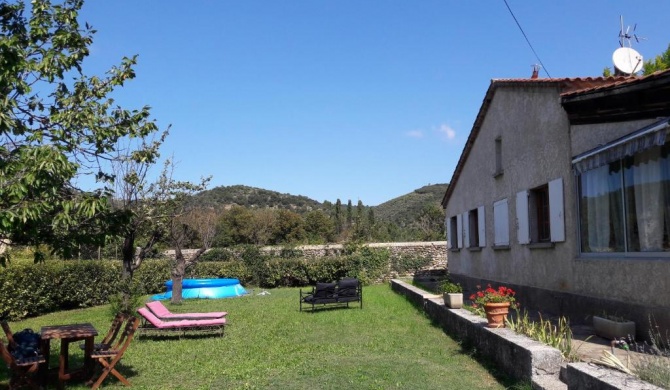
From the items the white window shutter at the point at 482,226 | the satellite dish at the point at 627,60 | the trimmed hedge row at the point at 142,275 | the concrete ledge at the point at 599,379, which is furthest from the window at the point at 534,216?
the trimmed hedge row at the point at 142,275

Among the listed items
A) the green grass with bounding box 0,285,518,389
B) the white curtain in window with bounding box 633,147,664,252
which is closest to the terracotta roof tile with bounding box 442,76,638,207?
the white curtain in window with bounding box 633,147,664,252

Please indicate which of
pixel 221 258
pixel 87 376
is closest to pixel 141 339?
pixel 87 376

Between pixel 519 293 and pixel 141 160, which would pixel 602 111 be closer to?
pixel 519 293

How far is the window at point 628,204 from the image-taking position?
6.62 metres

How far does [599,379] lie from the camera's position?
4.16m

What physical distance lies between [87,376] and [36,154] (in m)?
3.32

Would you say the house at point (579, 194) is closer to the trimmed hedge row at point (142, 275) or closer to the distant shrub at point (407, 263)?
the trimmed hedge row at point (142, 275)

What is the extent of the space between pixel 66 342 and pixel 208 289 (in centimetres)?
1449

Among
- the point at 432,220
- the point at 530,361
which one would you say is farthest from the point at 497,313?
the point at 432,220

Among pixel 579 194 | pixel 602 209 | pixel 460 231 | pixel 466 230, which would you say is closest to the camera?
pixel 602 209

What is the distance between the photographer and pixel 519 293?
37.8 feet

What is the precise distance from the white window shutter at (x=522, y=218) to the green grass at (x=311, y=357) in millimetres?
2676

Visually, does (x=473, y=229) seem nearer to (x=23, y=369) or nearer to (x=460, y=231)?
(x=460, y=231)

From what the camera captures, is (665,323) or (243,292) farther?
(243,292)
